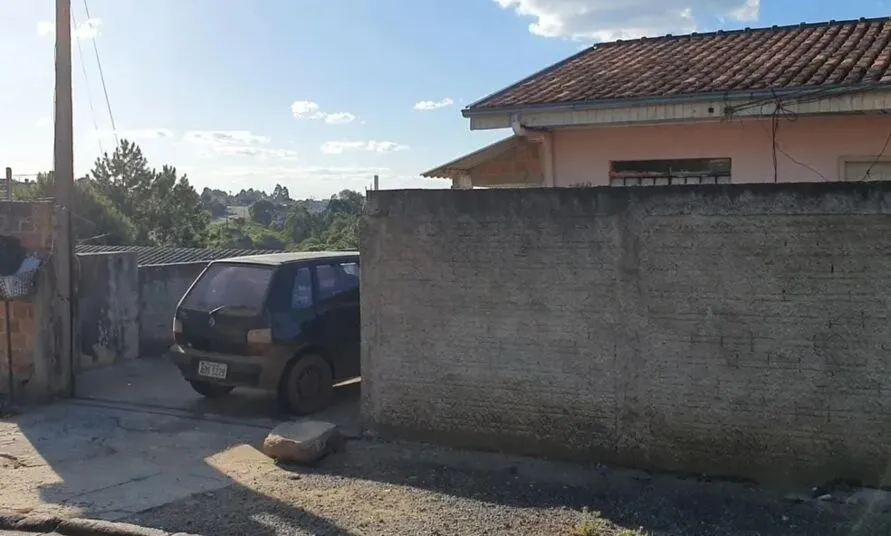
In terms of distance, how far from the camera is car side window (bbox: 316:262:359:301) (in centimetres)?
955

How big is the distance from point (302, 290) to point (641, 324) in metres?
4.01

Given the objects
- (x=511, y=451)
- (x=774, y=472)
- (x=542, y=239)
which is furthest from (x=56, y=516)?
(x=774, y=472)

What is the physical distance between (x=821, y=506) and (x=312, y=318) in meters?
5.32

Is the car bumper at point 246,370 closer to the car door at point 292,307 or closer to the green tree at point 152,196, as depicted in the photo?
the car door at point 292,307

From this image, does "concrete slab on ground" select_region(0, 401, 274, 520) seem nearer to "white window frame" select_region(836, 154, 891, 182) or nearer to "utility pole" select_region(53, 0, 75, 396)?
"utility pole" select_region(53, 0, 75, 396)

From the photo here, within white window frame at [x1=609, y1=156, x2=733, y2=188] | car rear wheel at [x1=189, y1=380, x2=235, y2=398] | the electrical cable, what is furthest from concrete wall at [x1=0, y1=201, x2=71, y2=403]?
the electrical cable

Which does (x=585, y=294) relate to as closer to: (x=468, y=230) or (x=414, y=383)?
(x=468, y=230)

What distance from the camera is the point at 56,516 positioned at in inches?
238

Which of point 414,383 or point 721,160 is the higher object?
point 721,160

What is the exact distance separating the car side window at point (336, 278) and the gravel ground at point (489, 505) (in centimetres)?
277

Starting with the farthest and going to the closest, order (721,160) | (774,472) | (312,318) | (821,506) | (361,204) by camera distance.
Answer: (721,160), (312,318), (361,204), (774,472), (821,506)

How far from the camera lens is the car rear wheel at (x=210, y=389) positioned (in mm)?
9695

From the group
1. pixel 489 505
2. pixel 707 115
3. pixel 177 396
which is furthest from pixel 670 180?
pixel 177 396

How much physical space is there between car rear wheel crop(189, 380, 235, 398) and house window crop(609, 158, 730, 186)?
5.25 meters
